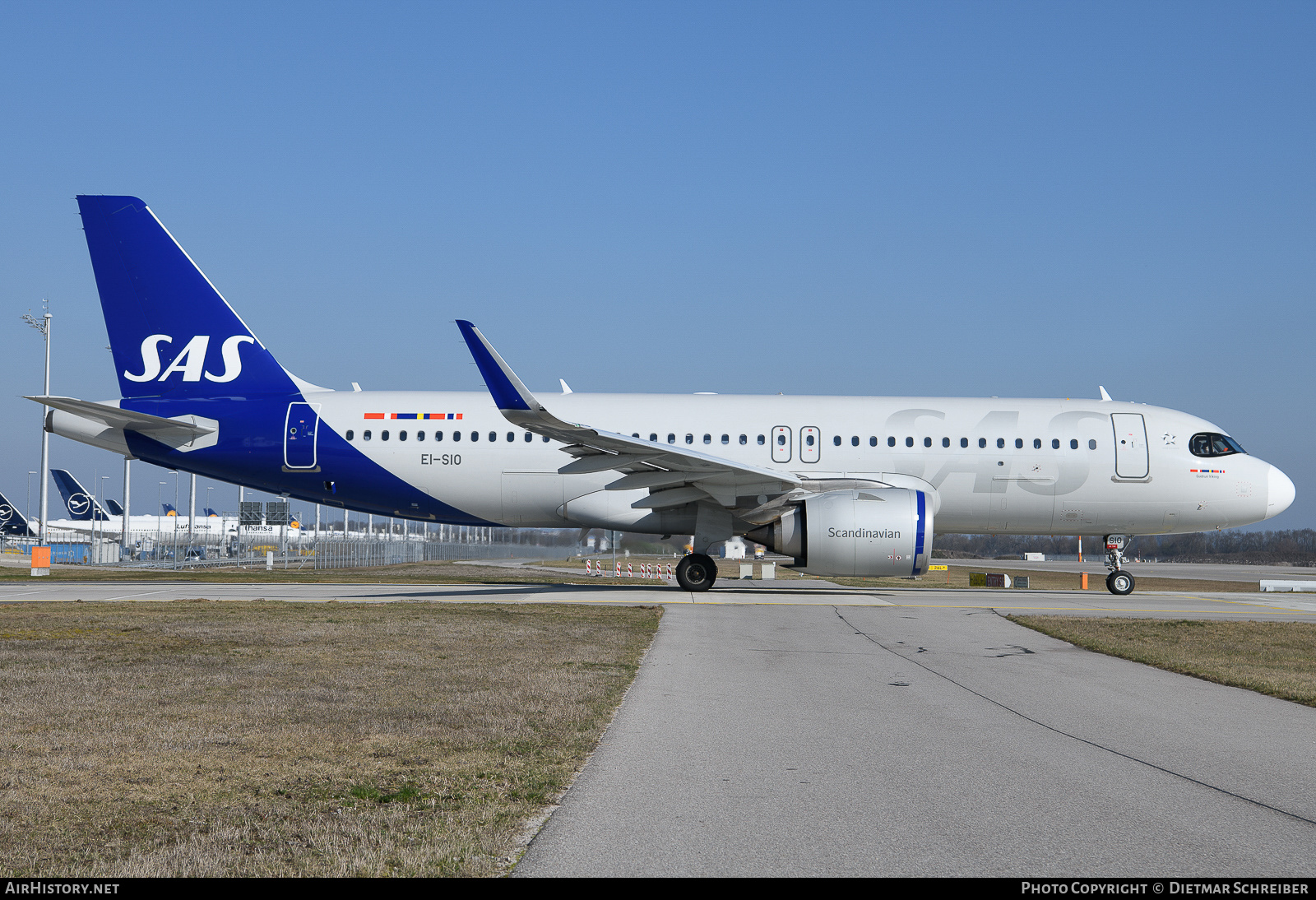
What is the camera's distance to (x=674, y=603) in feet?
53.2

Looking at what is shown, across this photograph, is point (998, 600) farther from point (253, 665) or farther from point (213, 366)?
point (213, 366)

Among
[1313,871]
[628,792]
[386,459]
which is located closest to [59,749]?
[628,792]

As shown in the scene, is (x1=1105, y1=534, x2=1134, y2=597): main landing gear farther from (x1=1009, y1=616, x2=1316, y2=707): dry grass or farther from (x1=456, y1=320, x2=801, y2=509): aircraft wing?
(x1=456, y1=320, x2=801, y2=509): aircraft wing

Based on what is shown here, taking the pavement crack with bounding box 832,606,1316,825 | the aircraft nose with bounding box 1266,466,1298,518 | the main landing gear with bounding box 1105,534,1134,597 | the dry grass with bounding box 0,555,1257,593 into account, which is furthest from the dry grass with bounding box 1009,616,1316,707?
the aircraft nose with bounding box 1266,466,1298,518

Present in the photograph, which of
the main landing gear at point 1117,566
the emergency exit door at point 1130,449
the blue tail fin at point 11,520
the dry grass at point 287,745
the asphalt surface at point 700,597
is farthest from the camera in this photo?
the blue tail fin at point 11,520

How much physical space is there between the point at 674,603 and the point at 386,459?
24.2 ft

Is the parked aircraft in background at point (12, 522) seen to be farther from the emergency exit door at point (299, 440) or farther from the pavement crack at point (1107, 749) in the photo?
the pavement crack at point (1107, 749)

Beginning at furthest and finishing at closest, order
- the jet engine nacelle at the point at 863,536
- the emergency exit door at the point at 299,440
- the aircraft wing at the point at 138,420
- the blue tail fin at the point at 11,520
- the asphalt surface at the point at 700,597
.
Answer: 1. the blue tail fin at the point at 11,520
2. the emergency exit door at the point at 299,440
3. the aircraft wing at the point at 138,420
4. the jet engine nacelle at the point at 863,536
5. the asphalt surface at the point at 700,597

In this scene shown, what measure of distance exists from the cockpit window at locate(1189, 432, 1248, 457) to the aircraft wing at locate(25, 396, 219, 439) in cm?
2069

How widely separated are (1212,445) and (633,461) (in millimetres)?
12937

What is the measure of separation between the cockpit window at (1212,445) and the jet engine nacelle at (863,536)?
7.33 meters

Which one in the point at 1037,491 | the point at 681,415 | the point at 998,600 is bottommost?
the point at 998,600

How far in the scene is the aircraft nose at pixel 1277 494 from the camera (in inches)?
829

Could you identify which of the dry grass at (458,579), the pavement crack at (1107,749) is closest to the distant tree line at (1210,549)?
the dry grass at (458,579)
